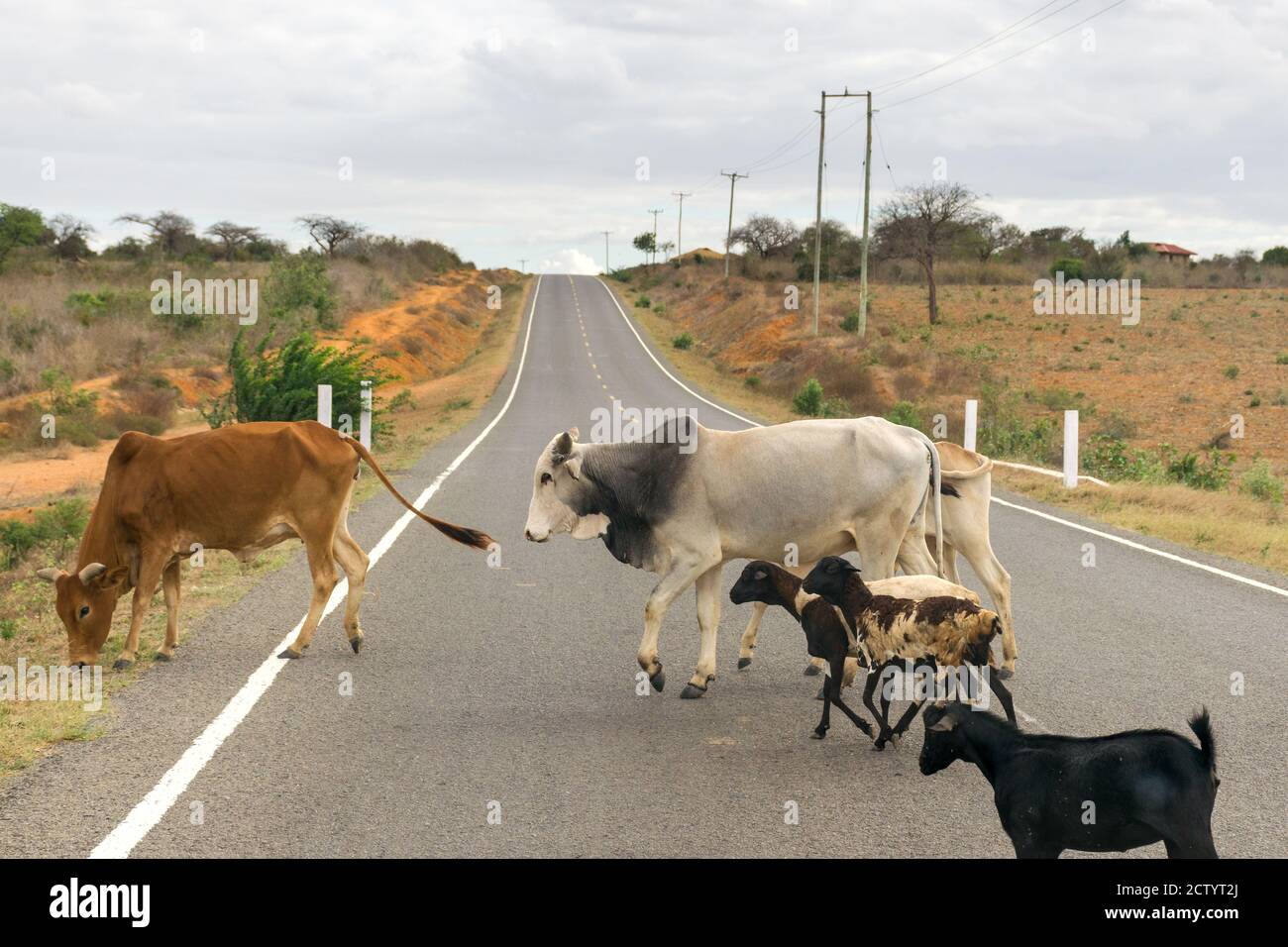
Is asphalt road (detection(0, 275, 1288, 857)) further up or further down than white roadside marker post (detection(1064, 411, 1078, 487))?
further down

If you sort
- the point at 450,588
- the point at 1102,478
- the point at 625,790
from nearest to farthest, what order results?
the point at 625,790, the point at 450,588, the point at 1102,478

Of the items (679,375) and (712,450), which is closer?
(712,450)

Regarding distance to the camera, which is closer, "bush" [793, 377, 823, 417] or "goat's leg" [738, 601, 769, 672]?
"goat's leg" [738, 601, 769, 672]

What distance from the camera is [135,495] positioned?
28.1 feet

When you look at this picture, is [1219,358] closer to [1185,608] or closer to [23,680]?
[1185,608]

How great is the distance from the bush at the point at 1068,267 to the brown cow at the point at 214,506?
83759 mm

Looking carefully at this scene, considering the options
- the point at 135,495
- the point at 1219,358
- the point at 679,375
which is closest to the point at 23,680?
the point at 135,495

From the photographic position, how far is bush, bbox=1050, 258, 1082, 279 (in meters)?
87.6

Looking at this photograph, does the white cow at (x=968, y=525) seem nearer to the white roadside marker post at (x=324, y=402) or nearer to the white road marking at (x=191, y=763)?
the white road marking at (x=191, y=763)

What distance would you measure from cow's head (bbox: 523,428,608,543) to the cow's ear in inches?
110

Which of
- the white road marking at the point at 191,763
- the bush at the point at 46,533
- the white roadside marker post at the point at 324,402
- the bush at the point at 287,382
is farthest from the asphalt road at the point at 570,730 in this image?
the bush at the point at 287,382

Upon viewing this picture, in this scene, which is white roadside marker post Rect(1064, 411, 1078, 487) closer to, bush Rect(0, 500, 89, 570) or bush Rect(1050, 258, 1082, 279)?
bush Rect(0, 500, 89, 570)

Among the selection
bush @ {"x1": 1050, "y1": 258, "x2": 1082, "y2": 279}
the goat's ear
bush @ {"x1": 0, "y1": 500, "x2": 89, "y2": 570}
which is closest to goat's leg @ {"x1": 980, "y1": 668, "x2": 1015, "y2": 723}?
the goat's ear
